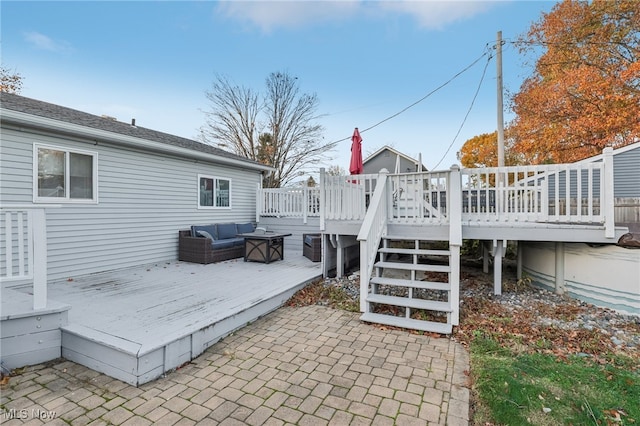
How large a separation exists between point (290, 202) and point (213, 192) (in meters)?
2.38

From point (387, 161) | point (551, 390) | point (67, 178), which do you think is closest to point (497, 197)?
point (551, 390)

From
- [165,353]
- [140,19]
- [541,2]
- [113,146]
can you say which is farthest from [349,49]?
[165,353]

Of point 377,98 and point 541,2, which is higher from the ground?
point 541,2

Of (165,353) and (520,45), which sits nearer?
(165,353)

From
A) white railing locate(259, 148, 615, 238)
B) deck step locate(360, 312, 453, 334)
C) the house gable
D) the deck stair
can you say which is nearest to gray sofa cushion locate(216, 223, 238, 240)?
white railing locate(259, 148, 615, 238)

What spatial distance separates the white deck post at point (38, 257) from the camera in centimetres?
289

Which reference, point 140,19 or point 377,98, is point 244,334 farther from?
point 377,98

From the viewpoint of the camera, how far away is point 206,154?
26.1 ft

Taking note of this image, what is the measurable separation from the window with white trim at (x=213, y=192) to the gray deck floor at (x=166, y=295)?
88.2 inches

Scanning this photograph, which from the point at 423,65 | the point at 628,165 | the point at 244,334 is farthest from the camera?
the point at 423,65

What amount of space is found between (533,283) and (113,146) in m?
8.70

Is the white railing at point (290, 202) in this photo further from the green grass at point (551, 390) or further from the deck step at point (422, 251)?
the green grass at point (551, 390)

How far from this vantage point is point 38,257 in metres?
2.91

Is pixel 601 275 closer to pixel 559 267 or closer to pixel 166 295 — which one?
pixel 559 267
